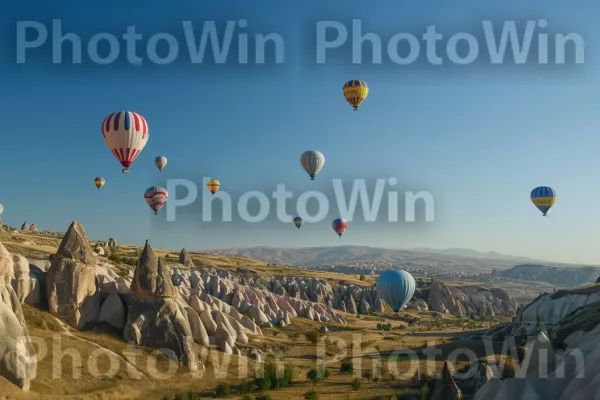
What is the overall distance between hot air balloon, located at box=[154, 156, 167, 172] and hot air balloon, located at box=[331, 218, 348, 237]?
98.9ft

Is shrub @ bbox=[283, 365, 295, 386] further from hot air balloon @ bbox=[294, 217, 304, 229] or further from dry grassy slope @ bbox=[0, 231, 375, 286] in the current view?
hot air balloon @ bbox=[294, 217, 304, 229]

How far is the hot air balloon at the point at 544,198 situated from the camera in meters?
67.0

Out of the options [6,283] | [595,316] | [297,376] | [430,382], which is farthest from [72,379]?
[595,316]

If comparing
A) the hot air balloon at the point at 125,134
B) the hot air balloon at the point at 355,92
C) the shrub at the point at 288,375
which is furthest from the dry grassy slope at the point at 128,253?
the hot air balloon at the point at 355,92

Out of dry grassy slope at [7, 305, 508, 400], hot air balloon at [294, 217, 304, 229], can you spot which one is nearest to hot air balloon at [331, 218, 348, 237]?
hot air balloon at [294, 217, 304, 229]

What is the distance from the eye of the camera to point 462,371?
32156mm

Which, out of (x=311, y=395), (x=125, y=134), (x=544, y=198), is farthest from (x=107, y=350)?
(x=544, y=198)

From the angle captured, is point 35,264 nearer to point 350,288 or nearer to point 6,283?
point 6,283

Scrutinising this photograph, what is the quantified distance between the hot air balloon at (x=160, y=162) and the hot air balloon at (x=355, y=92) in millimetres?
32846

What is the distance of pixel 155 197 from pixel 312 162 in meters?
26.2

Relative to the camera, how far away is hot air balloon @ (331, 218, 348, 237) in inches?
3342

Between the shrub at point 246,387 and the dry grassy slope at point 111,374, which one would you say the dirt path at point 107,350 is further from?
the shrub at point 246,387

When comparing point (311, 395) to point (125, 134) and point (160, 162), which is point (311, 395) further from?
point (160, 162)

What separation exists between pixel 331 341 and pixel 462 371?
1975cm
